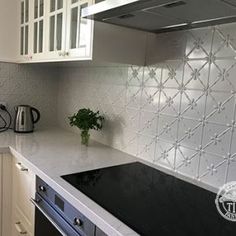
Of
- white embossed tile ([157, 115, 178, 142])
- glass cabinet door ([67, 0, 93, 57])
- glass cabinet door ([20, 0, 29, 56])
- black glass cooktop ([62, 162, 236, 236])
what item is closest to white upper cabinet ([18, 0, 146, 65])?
glass cabinet door ([67, 0, 93, 57])

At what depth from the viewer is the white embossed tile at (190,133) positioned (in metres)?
1.20

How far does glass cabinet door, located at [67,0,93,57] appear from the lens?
129 cm

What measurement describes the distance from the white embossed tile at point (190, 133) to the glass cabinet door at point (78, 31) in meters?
0.58

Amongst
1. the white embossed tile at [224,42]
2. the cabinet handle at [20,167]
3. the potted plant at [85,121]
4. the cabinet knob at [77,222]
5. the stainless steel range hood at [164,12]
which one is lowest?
the cabinet knob at [77,222]

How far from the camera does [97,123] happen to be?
1.76m

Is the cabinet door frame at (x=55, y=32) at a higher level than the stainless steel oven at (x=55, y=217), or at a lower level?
higher

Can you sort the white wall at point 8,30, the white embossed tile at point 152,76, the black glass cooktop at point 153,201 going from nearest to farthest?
1. the black glass cooktop at point 153,201
2. the white embossed tile at point 152,76
3. the white wall at point 8,30

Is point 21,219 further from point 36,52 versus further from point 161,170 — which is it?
point 36,52

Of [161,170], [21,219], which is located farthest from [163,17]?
[21,219]

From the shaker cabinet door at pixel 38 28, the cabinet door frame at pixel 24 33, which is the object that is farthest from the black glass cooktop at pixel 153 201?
the cabinet door frame at pixel 24 33

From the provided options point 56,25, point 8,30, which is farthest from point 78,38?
point 8,30

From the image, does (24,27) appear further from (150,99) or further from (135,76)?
(150,99)

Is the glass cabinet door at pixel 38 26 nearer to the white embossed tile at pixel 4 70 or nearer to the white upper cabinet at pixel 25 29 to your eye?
the white upper cabinet at pixel 25 29

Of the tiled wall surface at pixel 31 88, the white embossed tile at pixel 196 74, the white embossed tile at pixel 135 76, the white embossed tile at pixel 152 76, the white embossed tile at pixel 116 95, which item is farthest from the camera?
the tiled wall surface at pixel 31 88
